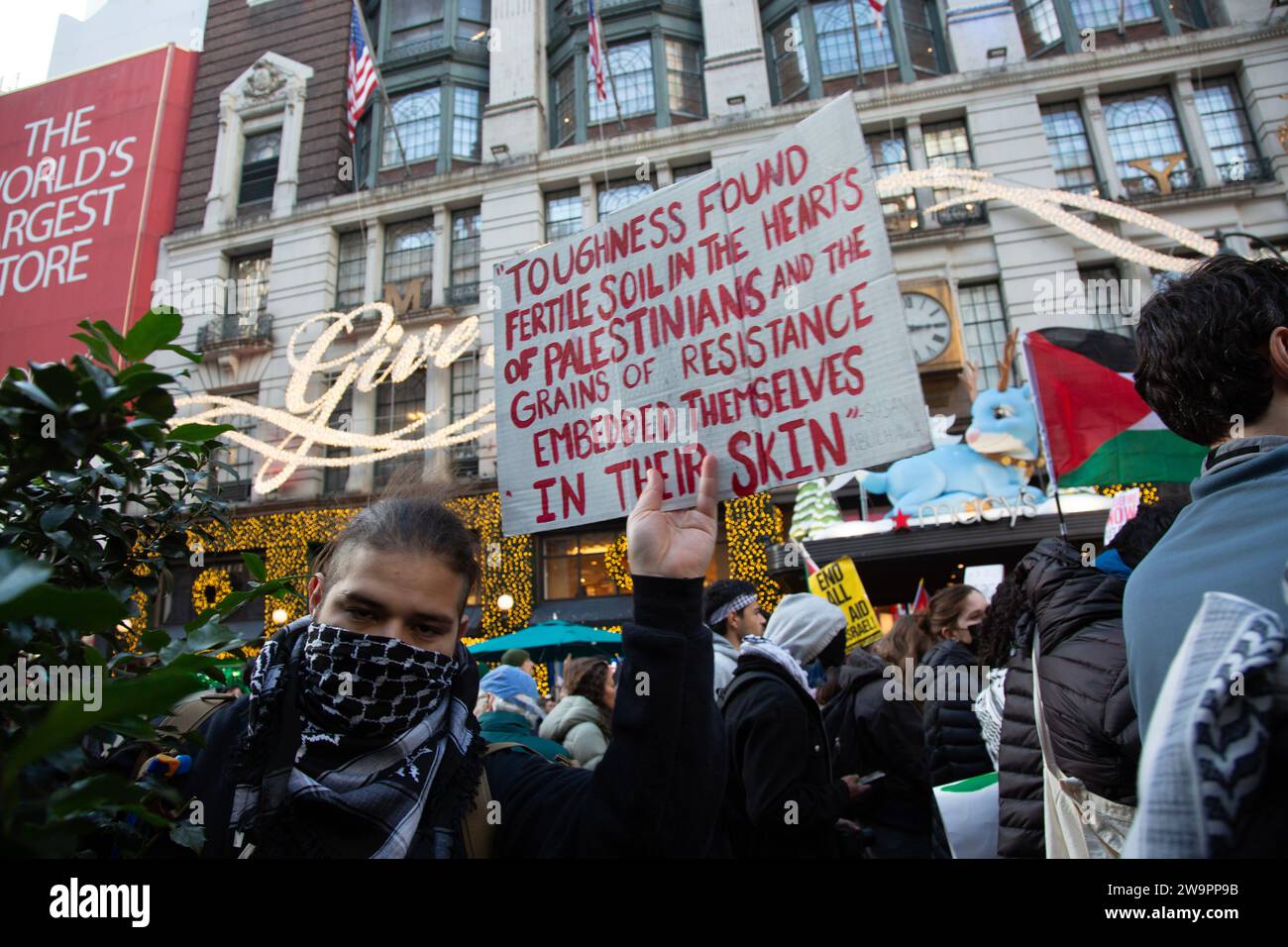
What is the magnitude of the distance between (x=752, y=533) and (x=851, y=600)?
25.6 feet

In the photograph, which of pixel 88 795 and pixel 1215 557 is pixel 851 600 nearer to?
pixel 1215 557

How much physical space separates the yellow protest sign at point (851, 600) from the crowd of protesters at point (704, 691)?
187 inches

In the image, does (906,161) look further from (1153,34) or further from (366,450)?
(366,450)

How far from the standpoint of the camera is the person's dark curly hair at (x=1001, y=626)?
317cm

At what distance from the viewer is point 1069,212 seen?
50.2 ft

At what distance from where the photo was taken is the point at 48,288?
20.9 m

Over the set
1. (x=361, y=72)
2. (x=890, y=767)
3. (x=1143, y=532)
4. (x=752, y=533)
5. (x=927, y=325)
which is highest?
(x=361, y=72)

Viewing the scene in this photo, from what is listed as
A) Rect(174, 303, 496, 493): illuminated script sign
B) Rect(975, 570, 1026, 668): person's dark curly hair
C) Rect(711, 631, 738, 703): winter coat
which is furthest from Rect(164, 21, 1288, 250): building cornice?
Rect(975, 570, 1026, 668): person's dark curly hair

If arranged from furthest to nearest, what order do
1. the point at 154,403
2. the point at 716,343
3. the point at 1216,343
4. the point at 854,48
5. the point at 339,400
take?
the point at 854,48 < the point at 339,400 < the point at 716,343 < the point at 1216,343 < the point at 154,403

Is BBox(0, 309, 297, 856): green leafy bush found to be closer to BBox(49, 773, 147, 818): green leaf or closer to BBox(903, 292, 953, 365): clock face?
BBox(49, 773, 147, 818): green leaf

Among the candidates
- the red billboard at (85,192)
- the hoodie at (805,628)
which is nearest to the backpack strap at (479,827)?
the hoodie at (805,628)

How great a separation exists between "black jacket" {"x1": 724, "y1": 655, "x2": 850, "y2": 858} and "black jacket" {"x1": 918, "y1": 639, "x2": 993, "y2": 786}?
1.31 m

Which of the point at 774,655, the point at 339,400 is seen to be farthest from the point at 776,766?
the point at 339,400

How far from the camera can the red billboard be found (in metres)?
20.5
